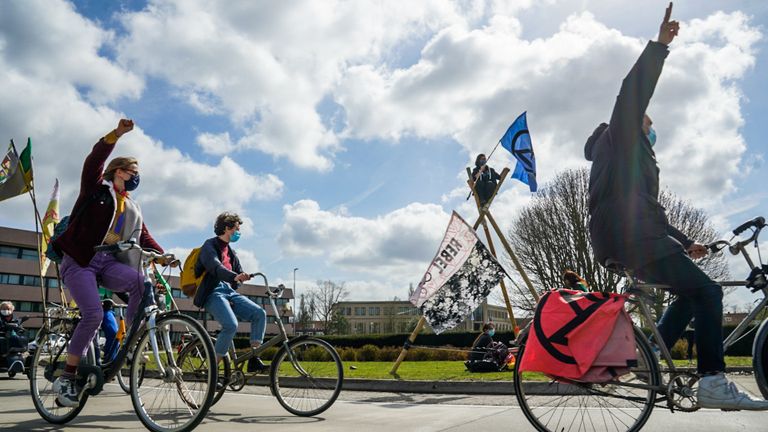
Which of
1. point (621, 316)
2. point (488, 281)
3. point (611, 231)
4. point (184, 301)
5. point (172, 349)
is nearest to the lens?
point (621, 316)

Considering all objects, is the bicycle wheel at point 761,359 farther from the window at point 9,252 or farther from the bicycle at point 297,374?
the window at point 9,252

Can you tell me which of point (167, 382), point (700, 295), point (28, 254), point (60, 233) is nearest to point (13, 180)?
point (60, 233)

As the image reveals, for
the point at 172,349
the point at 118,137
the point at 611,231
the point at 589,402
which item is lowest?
the point at 589,402

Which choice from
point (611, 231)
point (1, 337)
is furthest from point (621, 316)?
point (1, 337)

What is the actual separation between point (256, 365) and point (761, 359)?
164 inches

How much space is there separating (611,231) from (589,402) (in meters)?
1.03

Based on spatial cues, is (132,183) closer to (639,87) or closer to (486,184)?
(639,87)

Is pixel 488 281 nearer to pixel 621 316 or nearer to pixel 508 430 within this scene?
pixel 508 430

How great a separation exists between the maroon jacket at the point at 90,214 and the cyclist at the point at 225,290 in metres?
1.27

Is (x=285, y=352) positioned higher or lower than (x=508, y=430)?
higher

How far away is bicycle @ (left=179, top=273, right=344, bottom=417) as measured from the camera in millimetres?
5359

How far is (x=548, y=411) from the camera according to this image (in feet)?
11.4

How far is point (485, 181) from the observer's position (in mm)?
11367

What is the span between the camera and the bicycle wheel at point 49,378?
4.38m
